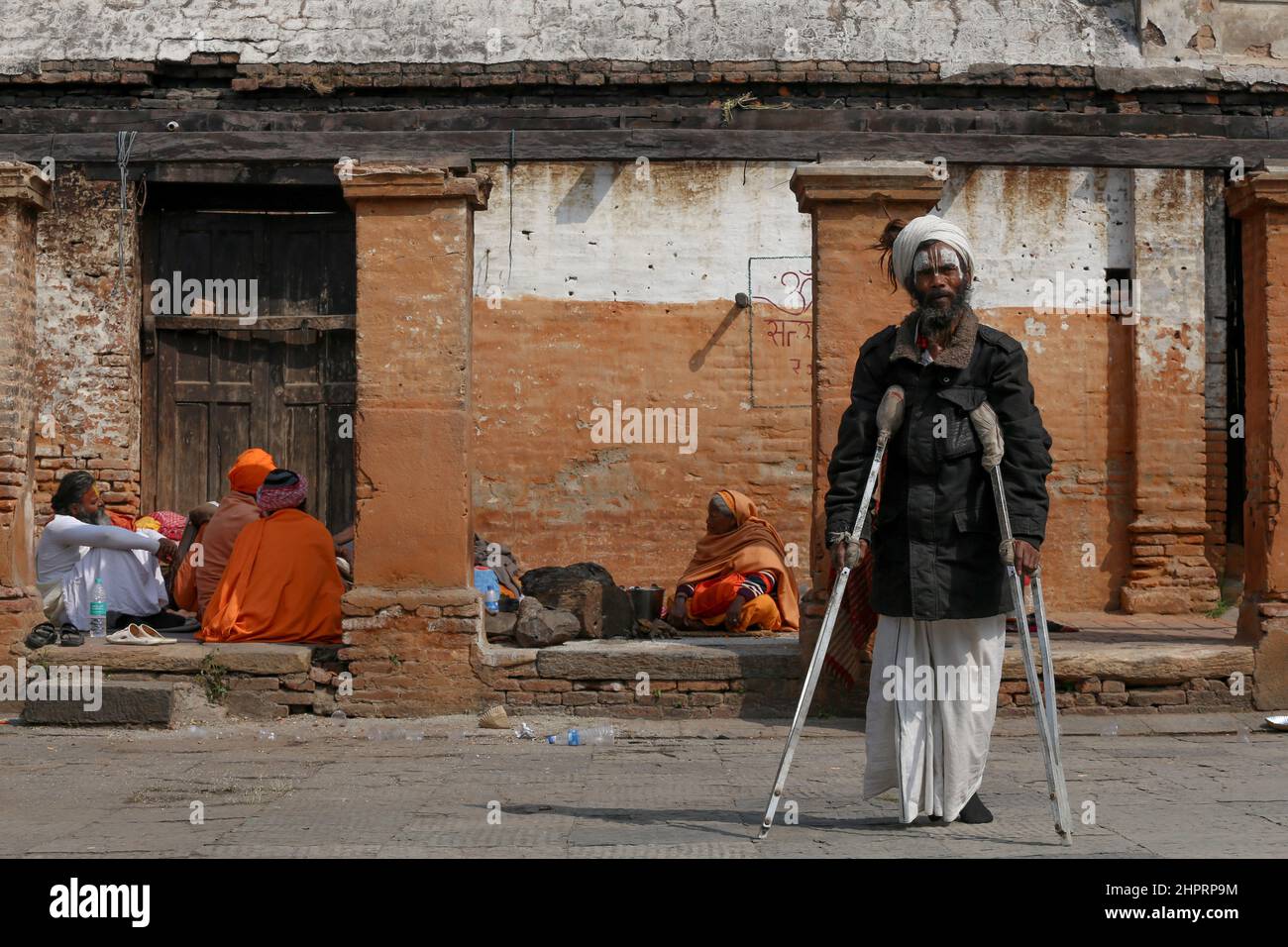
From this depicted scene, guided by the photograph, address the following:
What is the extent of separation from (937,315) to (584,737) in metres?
3.31

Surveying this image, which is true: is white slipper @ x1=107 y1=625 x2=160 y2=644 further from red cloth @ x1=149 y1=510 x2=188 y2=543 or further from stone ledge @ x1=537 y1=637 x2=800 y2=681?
red cloth @ x1=149 y1=510 x2=188 y2=543

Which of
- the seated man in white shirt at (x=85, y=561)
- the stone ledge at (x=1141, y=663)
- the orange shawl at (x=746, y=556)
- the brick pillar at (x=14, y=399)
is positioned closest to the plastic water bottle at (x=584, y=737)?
the stone ledge at (x=1141, y=663)

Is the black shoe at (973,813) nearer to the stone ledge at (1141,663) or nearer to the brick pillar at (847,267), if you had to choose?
the stone ledge at (1141,663)

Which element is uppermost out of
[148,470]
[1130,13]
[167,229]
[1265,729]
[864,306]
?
[1130,13]

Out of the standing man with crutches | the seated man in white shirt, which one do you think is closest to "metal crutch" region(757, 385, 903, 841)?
Answer: the standing man with crutches

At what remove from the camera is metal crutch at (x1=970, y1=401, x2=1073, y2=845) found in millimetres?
4930

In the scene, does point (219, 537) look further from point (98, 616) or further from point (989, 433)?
point (989, 433)

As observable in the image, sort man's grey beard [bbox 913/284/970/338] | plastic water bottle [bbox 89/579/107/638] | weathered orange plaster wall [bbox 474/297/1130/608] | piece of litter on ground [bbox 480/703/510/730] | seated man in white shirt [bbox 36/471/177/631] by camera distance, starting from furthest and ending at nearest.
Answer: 1. weathered orange plaster wall [bbox 474/297/1130/608]
2. seated man in white shirt [bbox 36/471/177/631]
3. plastic water bottle [bbox 89/579/107/638]
4. piece of litter on ground [bbox 480/703/510/730]
5. man's grey beard [bbox 913/284/970/338]

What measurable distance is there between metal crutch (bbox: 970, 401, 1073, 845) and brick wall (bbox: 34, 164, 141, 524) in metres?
8.99

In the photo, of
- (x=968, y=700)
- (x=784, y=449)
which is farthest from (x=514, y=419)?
(x=968, y=700)

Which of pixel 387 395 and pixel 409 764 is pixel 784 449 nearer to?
pixel 387 395

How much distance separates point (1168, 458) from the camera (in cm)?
1287

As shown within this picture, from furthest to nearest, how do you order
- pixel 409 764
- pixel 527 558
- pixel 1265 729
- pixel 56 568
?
pixel 527 558 → pixel 56 568 → pixel 1265 729 → pixel 409 764

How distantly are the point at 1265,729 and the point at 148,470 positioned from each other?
29.8 ft
